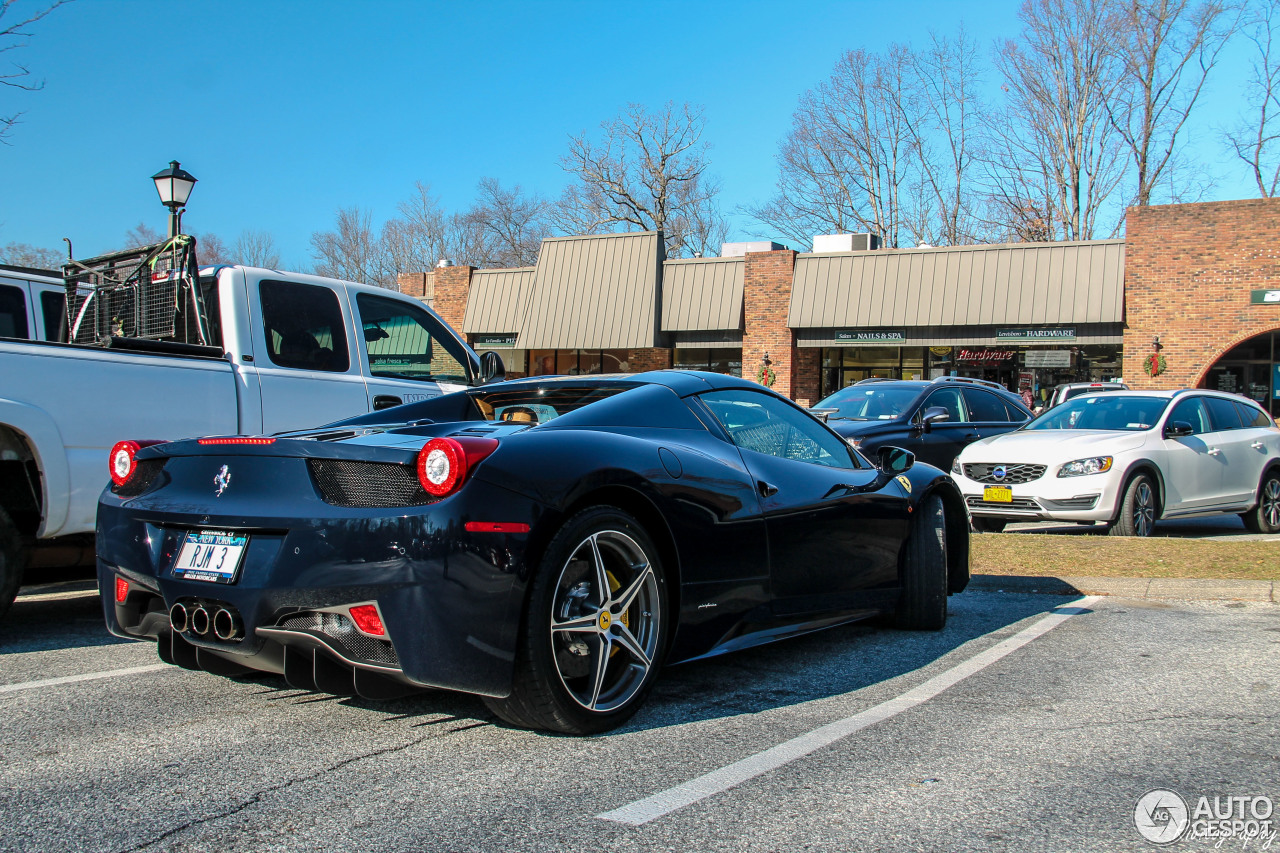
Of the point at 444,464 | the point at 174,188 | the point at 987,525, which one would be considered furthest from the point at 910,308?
the point at 444,464

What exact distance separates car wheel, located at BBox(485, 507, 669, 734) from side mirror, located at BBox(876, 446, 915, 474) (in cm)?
205

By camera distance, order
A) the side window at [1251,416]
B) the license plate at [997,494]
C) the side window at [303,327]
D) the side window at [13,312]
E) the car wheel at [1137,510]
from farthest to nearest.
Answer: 1. the side window at [1251,416]
2. the license plate at [997,494]
3. the car wheel at [1137,510]
4. the side window at [13,312]
5. the side window at [303,327]

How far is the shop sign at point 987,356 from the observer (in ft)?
91.9

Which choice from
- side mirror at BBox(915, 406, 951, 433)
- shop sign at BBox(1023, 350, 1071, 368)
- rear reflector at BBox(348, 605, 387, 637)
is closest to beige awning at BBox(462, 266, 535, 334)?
shop sign at BBox(1023, 350, 1071, 368)

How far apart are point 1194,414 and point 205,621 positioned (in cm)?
1067

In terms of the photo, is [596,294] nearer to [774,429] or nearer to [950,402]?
[950,402]

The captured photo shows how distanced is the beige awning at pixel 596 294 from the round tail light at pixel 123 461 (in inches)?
1068

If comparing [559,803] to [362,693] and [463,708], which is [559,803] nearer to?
[362,693]

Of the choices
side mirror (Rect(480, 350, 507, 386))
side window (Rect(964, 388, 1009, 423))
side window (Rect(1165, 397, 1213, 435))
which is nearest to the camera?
side mirror (Rect(480, 350, 507, 386))

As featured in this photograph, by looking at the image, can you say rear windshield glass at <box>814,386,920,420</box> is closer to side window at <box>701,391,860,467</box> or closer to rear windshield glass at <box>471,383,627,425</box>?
side window at <box>701,391,860,467</box>

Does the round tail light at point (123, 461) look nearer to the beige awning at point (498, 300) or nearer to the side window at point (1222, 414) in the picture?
the side window at point (1222, 414)

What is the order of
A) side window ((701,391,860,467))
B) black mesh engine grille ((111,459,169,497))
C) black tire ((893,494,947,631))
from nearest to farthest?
black mesh engine grille ((111,459,169,497)), side window ((701,391,860,467)), black tire ((893,494,947,631))

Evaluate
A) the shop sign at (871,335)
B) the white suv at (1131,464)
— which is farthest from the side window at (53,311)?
the shop sign at (871,335)

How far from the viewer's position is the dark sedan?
37.0ft
